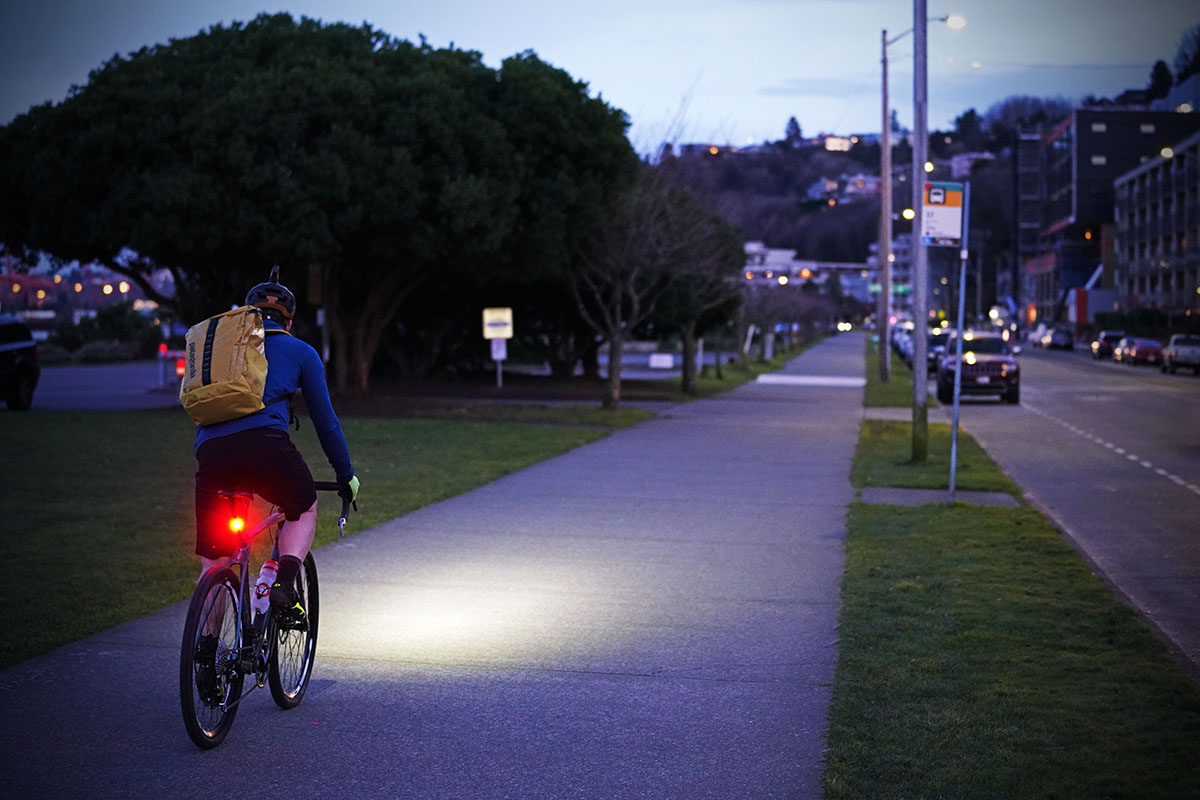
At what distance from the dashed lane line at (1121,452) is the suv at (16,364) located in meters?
20.3

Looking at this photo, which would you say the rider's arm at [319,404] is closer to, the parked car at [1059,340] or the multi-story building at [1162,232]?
the multi-story building at [1162,232]

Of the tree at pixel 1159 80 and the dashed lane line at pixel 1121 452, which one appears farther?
the tree at pixel 1159 80

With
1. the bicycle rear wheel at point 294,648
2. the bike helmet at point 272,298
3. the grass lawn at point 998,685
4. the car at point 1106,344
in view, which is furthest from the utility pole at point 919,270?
the car at point 1106,344

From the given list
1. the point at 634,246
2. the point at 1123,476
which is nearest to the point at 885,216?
the point at 634,246

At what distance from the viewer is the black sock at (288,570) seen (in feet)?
18.6

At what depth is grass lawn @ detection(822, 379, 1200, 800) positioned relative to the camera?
17.0ft

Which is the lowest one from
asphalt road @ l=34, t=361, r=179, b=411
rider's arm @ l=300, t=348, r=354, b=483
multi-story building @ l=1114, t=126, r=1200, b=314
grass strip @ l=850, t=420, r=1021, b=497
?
grass strip @ l=850, t=420, r=1021, b=497

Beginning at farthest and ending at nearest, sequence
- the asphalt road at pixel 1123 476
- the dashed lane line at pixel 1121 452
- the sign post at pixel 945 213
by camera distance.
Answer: the dashed lane line at pixel 1121 452 → the sign post at pixel 945 213 → the asphalt road at pixel 1123 476

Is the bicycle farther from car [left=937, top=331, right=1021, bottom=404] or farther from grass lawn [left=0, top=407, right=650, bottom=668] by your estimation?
car [left=937, top=331, right=1021, bottom=404]

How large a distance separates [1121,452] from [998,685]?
1460 cm

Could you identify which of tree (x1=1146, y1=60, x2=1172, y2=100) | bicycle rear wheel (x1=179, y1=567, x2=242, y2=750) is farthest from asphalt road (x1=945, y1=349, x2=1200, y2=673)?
tree (x1=1146, y1=60, x2=1172, y2=100)

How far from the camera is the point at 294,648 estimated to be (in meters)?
6.11

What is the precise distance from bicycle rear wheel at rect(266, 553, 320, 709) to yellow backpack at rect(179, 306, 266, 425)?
2.94ft

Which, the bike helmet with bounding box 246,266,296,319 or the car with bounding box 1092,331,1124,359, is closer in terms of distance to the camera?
the bike helmet with bounding box 246,266,296,319
